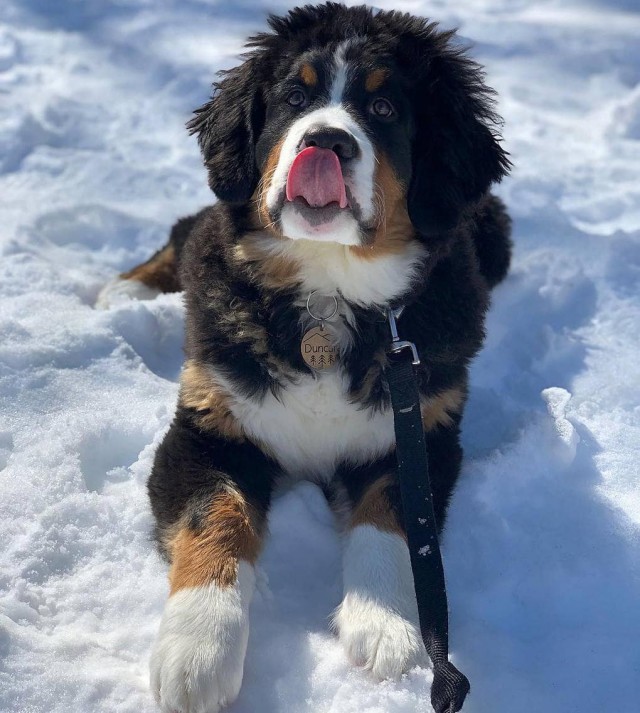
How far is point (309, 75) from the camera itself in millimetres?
2781

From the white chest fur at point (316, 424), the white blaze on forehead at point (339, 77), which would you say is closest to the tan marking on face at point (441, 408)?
the white chest fur at point (316, 424)

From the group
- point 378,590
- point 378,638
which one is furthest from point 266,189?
point 378,638

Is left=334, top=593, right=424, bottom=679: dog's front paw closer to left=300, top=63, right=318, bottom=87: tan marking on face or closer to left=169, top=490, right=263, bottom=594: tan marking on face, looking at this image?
left=169, top=490, right=263, bottom=594: tan marking on face

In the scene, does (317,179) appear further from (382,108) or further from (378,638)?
(378,638)

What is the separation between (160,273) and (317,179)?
2.09 meters

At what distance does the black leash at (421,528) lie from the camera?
6.70ft

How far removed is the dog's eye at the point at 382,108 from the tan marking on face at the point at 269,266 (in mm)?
539

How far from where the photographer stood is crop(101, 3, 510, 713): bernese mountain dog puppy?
2662 mm

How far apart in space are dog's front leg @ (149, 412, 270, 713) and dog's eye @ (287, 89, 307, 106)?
1.12 meters

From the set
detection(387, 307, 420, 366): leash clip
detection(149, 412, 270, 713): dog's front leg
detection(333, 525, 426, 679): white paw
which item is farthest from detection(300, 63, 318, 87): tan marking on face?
detection(333, 525, 426, 679): white paw

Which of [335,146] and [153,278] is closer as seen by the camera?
[335,146]

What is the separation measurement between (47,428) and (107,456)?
242 mm

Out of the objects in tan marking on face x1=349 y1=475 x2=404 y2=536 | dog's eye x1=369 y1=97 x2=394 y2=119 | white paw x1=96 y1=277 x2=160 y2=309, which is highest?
dog's eye x1=369 y1=97 x2=394 y2=119

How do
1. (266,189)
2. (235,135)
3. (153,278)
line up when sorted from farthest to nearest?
(153,278) → (235,135) → (266,189)
